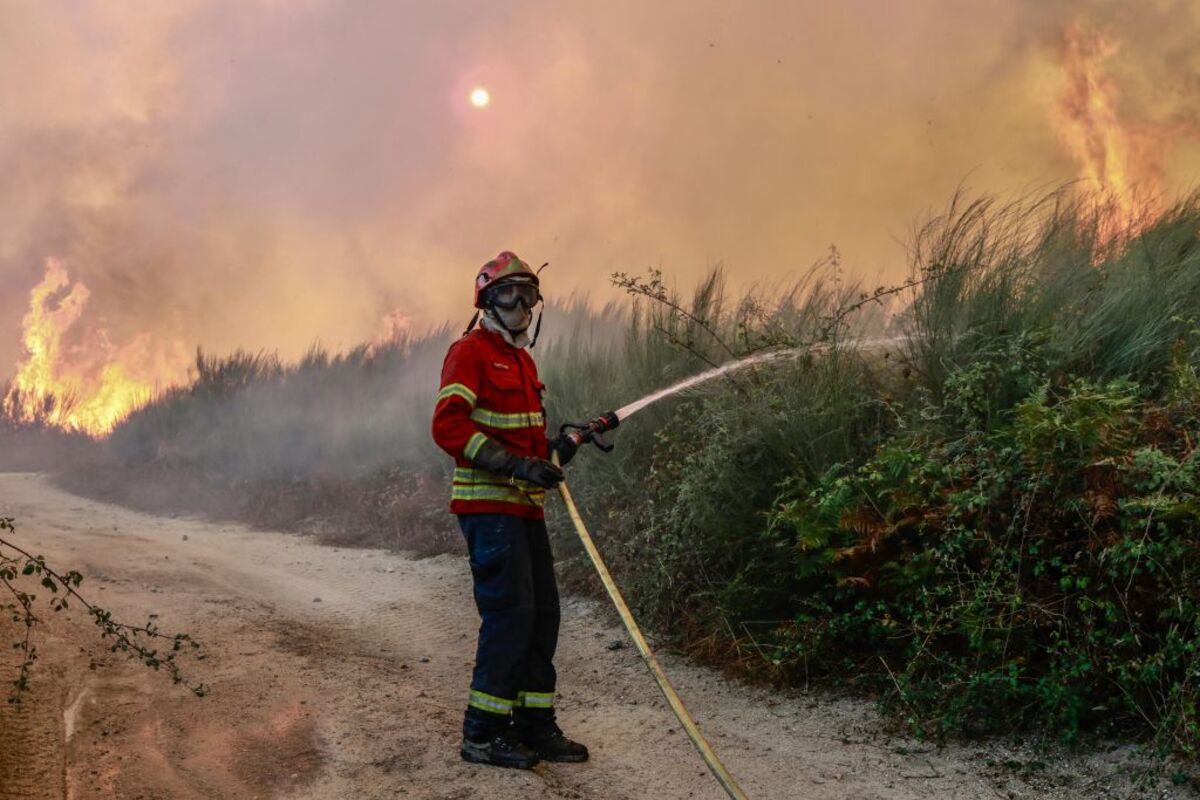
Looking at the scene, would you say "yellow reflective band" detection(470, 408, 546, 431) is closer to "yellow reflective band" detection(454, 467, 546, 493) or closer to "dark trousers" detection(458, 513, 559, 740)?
"yellow reflective band" detection(454, 467, 546, 493)

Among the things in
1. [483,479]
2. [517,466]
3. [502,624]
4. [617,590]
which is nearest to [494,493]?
[483,479]

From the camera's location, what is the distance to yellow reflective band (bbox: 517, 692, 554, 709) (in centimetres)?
500

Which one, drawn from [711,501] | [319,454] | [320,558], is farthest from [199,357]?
[711,501]

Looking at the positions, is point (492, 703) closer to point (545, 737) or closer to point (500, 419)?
point (545, 737)

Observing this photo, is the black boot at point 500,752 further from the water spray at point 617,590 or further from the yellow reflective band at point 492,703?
the water spray at point 617,590

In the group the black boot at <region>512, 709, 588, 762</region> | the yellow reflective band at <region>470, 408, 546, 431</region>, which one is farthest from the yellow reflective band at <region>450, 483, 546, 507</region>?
the black boot at <region>512, 709, 588, 762</region>

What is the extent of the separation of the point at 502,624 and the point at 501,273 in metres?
1.63

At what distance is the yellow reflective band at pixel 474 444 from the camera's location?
15.5ft

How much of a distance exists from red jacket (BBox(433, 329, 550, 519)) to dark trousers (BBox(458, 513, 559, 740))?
97 millimetres

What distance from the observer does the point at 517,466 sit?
469 centimetres

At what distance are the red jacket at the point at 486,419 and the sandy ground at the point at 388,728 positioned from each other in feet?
3.99

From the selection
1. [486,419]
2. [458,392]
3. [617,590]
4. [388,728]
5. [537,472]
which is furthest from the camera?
[617,590]

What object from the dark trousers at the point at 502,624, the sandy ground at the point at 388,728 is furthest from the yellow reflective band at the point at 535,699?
the sandy ground at the point at 388,728

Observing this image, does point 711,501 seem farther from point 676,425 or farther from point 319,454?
point 319,454
